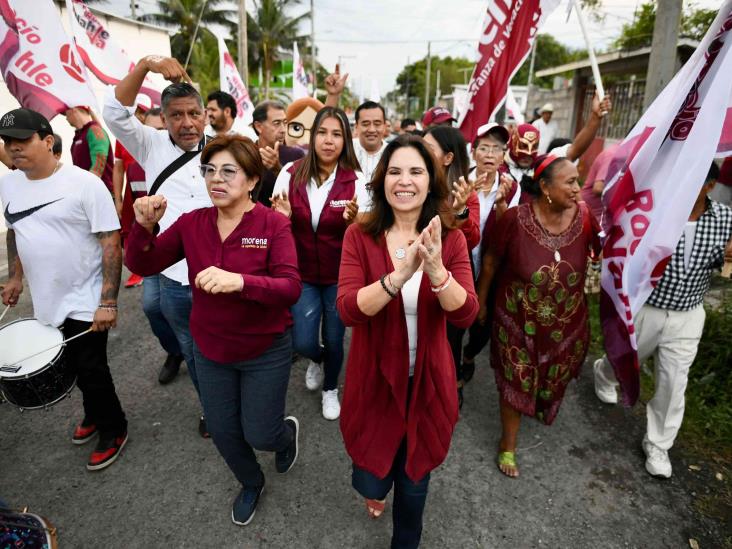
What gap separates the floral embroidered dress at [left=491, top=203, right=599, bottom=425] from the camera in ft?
9.19

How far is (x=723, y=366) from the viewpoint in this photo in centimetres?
392

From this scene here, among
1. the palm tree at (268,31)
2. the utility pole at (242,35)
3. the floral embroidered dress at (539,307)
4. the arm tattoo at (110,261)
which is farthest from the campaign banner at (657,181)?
the palm tree at (268,31)

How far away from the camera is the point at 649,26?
11328 mm

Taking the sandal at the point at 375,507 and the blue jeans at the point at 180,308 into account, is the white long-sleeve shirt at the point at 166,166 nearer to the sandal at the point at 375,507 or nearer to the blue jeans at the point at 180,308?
the blue jeans at the point at 180,308

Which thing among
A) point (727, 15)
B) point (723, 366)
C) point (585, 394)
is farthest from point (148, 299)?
point (723, 366)

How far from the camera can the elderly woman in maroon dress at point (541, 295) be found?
2793 mm

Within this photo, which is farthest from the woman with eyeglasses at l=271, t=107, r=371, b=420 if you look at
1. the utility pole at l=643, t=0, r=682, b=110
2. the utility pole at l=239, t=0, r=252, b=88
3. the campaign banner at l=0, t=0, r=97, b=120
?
the utility pole at l=239, t=0, r=252, b=88

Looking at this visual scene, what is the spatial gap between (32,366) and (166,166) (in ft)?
4.48

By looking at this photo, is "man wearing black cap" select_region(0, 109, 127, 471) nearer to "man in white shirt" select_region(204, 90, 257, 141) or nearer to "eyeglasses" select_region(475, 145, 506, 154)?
"man in white shirt" select_region(204, 90, 257, 141)

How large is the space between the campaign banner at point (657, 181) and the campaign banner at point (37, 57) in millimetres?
3886

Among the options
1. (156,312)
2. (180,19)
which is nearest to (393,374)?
(156,312)

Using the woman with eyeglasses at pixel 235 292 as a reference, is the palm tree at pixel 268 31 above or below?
above

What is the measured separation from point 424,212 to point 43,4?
3458 mm

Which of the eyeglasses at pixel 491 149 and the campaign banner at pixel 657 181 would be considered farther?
the eyeglasses at pixel 491 149
